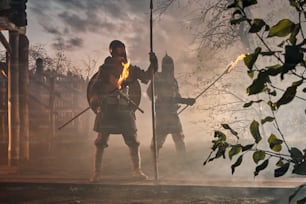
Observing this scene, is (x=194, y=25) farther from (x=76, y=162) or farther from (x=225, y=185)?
(x=225, y=185)

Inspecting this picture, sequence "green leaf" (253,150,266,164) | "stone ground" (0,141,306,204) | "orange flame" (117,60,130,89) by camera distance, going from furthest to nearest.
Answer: "orange flame" (117,60,130,89) → "stone ground" (0,141,306,204) → "green leaf" (253,150,266,164)

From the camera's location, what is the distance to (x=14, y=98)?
27.4 ft

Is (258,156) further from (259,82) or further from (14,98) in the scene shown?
(14,98)

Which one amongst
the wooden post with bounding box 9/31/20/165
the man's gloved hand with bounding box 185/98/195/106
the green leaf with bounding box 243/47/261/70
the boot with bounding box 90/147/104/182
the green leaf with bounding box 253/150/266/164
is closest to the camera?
the green leaf with bounding box 243/47/261/70

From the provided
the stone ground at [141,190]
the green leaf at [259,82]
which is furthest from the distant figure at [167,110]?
the green leaf at [259,82]

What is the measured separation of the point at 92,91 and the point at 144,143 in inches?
311

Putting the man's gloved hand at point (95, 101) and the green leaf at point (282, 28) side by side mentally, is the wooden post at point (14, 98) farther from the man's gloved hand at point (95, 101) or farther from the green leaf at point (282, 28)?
the green leaf at point (282, 28)

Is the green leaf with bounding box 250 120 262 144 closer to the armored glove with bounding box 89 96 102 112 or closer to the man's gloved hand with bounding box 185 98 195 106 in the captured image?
the armored glove with bounding box 89 96 102 112

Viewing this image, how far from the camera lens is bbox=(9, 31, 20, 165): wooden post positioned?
8.23 m

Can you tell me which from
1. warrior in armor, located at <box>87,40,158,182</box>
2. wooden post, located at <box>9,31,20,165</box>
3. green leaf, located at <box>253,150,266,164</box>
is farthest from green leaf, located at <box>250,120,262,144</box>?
wooden post, located at <box>9,31,20,165</box>

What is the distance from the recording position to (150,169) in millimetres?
7871

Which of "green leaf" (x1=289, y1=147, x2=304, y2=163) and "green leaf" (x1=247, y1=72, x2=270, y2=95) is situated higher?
"green leaf" (x1=247, y1=72, x2=270, y2=95)

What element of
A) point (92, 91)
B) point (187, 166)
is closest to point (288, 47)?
point (92, 91)

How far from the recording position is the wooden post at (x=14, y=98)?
8227 mm
